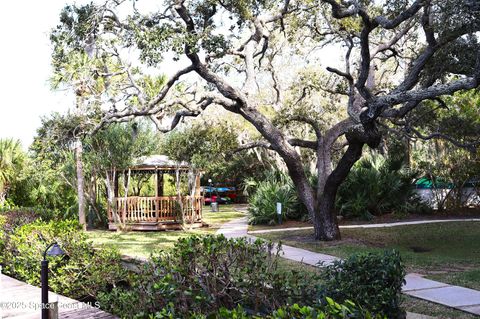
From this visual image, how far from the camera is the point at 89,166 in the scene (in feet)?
64.8

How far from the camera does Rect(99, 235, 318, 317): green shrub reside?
17.1ft

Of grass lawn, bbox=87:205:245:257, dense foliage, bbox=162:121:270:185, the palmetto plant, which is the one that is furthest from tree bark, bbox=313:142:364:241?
the palmetto plant

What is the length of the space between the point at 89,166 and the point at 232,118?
1053cm

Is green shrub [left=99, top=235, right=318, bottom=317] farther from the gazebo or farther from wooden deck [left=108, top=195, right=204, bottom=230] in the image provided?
wooden deck [left=108, top=195, right=204, bottom=230]

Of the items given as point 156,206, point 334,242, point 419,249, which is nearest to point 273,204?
point 156,206

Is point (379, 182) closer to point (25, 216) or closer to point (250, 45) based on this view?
point (250, 45)

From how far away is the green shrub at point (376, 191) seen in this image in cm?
1973

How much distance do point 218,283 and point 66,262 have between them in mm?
4332

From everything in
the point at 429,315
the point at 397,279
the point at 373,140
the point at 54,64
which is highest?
the point at 54,64

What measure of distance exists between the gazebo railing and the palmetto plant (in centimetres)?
511

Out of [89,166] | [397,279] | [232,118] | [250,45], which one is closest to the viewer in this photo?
[397,279]

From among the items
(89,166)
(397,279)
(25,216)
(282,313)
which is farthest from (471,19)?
(89,166)

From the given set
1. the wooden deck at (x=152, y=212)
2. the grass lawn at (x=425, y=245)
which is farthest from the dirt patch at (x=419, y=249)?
the wooden deck at (x=152, y=212)

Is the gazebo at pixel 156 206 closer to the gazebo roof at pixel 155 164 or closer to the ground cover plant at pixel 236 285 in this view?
the gazebo roof at pixel 155 164
